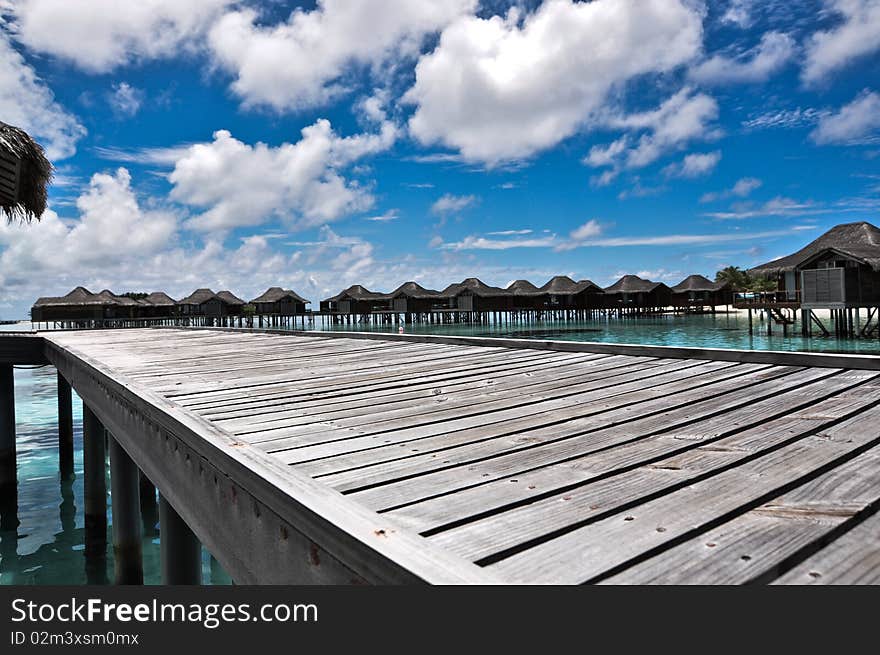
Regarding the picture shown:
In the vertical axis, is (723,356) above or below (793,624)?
above

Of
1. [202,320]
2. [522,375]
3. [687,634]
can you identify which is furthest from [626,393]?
[202,320]

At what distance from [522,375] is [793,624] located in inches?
123

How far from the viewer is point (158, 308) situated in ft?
168

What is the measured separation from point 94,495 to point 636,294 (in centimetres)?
5409

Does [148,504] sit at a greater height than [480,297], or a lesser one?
lesser

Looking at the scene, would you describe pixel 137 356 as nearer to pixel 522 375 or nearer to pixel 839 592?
pixel 522 375

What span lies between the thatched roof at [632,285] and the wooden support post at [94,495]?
52529 millimetres

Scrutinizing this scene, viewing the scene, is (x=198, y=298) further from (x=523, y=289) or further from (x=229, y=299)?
(x=523, y=289)


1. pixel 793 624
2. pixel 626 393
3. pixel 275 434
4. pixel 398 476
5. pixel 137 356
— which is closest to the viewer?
pixel 793 624

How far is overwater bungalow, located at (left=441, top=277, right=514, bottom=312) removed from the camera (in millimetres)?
51625

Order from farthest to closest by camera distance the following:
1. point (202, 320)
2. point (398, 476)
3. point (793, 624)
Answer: point (202, 320) → point (398, 476) → point (793, 624)

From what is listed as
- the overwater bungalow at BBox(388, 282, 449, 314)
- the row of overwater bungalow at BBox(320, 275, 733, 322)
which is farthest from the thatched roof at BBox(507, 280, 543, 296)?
the overwater bungalow at BBox(388, 282, 449, 314)

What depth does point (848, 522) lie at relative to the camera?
1.46 meters

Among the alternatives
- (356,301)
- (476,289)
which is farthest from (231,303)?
(476,289)
